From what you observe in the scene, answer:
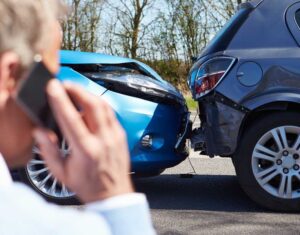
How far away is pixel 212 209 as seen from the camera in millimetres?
5109

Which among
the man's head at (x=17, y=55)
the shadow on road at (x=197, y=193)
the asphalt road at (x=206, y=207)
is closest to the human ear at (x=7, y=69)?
the man's head at (x=17, y=55)

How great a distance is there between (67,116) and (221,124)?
166 inches

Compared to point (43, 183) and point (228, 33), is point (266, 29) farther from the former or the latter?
point (43, 183)

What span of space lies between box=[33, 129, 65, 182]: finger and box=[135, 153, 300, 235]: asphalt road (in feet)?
12.0

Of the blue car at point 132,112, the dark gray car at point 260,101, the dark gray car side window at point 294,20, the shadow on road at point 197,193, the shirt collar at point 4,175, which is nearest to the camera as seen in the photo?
the shirt collar at point 4,175

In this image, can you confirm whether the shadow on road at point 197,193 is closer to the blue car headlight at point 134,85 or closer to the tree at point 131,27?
the blue car headlight at point 134,85

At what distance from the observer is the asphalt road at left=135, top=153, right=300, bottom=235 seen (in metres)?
4.57

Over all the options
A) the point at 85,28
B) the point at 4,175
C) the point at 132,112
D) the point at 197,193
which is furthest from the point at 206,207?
the point at 85,28

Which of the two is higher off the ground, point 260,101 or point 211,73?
point 211,73

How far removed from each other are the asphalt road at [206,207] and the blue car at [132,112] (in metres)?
0.40

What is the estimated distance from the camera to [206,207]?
5176 mm

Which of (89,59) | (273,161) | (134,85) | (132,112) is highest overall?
(89,59)

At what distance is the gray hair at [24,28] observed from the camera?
89 cm

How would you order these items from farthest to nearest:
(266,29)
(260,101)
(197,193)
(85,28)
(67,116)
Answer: (85,28)
(197,193)
(266,29)
(260,101)
(67,116)
